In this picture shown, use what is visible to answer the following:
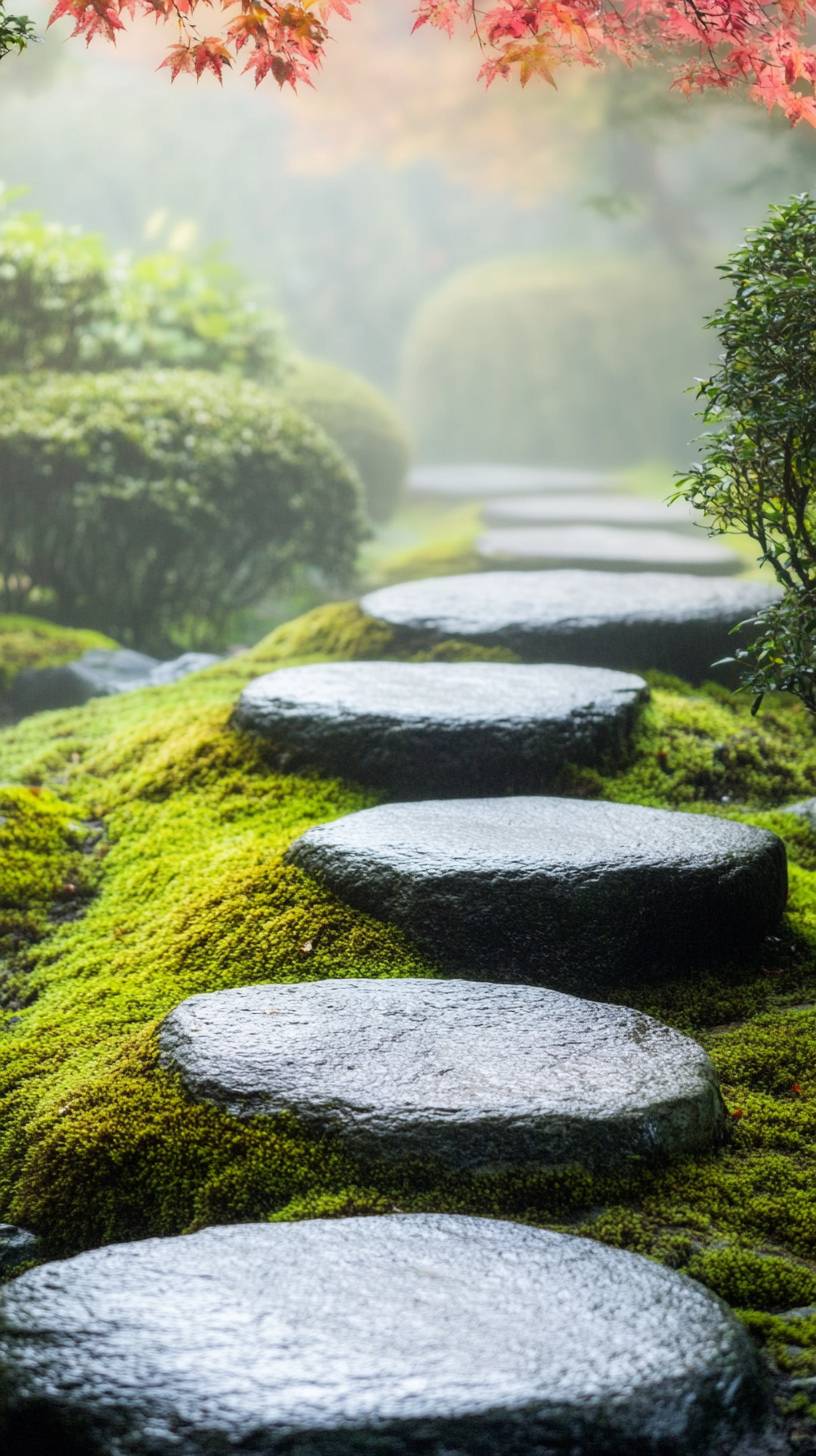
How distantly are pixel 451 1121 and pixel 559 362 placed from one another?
19.4 meters

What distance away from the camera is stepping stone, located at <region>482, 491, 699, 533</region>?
11359 millimetres

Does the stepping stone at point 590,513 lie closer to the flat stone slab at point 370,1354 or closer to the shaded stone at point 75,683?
the shaded stone at point 75,683

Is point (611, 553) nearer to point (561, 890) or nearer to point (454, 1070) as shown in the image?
point (561, 890)

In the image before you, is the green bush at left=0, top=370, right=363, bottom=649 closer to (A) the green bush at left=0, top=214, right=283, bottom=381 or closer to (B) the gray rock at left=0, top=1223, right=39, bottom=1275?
(A) the green bush at left=0, top=214, right=283, bottom=381

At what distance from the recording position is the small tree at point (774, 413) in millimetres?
3174

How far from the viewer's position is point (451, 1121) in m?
2.38

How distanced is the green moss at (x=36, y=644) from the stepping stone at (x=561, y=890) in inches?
145

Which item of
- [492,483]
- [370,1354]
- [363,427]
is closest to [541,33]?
[370,1354]

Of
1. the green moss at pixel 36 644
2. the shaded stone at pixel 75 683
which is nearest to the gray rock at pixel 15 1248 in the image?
the shaded stone at pixel 75 683

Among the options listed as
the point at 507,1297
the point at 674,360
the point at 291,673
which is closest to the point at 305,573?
the point at 291,673

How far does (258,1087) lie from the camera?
256 cm

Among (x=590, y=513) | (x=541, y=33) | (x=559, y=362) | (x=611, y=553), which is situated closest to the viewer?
(x=541, y=33)

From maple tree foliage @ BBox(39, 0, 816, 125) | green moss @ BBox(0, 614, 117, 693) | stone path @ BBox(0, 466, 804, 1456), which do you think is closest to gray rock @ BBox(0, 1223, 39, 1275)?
stone path @ BBox(0, 466, 804, 1456)

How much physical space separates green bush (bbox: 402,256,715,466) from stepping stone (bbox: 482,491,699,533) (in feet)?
24.2
